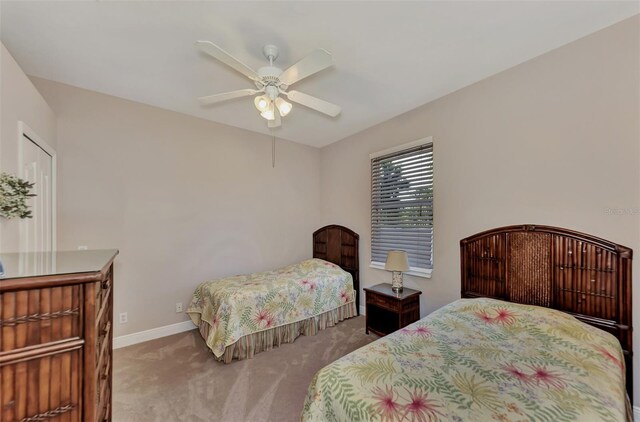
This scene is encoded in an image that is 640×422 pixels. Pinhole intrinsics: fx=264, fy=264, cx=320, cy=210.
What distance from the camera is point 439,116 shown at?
2918 mm

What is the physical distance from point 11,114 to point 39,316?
5.87ft

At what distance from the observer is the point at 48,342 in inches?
34.7

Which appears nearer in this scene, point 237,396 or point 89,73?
point 237,396

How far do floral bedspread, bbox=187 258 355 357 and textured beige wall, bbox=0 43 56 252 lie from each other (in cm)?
161

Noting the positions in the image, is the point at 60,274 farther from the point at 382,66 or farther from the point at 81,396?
the point at 382,66

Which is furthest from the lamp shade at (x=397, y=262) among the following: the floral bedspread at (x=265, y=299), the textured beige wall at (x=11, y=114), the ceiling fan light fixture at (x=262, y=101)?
the textured beige wall at (x=11, y=114)

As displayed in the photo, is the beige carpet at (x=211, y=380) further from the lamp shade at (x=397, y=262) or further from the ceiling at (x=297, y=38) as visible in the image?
the ceiling at (x=297, y=38)

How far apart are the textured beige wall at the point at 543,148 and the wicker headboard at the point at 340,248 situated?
36.4 inches

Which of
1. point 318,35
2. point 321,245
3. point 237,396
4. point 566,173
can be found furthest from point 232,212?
point 566,173

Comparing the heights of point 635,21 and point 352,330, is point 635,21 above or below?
above

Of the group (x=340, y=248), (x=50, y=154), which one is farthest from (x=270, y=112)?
(x=340, y=248)

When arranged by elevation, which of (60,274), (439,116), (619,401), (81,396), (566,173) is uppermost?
(439,116)

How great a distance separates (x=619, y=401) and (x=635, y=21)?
7.74 ft

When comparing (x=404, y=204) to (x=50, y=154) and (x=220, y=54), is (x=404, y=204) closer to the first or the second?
(x=220, y=54)
